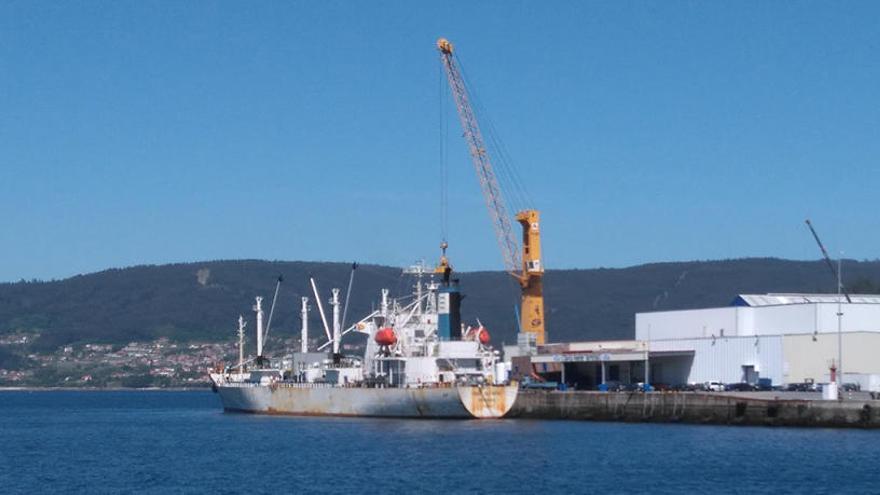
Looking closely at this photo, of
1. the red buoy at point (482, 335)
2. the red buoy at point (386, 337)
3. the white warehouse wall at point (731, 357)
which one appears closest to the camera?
the red buoy at point (386, 337)

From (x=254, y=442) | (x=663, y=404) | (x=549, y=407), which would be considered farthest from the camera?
(x=549, y=407)

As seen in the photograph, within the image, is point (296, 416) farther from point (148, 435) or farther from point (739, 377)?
point (739, 377)

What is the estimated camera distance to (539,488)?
5669 cm

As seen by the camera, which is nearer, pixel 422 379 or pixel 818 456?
pixel 818 456

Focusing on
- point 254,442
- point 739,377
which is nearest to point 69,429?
point 254,442

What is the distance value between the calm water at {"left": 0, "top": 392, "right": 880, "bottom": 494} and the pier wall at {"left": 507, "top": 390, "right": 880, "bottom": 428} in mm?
2096

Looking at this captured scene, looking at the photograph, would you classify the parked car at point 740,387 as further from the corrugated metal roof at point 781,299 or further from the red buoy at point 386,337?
the red buoy at point 386,337

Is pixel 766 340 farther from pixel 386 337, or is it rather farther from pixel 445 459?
pixel 445 459

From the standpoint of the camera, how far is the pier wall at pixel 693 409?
268 ft

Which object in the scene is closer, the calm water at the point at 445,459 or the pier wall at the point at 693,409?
the calm water at the point at 445,459

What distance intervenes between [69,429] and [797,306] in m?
57.1

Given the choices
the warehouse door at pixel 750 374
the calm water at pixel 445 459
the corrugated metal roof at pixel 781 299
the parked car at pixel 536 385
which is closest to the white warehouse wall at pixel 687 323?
the corrugated metal roof at pixel 781 299

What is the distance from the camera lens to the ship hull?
88.9 metres

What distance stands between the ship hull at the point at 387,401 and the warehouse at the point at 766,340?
2471cm
